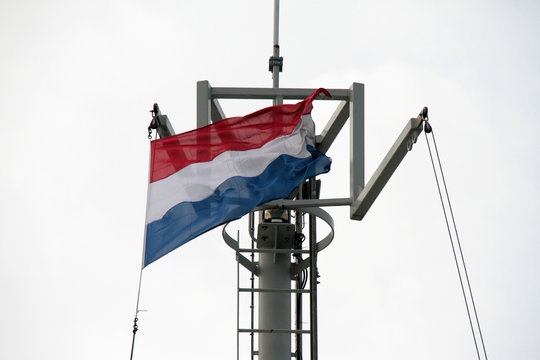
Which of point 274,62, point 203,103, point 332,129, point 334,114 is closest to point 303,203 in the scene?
point 332,129

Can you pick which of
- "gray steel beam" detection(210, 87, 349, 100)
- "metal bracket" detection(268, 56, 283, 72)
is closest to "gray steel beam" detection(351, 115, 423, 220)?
"gray steel beam" detection(210, 87, 349, 100)

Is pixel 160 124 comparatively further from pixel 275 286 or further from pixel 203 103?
pixel 275 286

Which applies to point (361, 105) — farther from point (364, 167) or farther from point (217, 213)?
point (217, 213)

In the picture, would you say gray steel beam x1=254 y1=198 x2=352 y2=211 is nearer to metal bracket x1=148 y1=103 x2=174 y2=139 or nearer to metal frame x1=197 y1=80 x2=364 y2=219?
metal frame x1=197 y1=80 x2=364 y2=219

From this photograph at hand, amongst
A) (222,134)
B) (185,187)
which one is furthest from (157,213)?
(222,134)

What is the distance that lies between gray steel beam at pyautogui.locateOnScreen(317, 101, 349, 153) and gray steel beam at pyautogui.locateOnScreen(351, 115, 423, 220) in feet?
4.74

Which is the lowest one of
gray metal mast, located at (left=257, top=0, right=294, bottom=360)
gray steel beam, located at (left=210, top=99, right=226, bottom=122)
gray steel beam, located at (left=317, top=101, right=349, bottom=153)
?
gray metal mast, located at (left=257, top=0, right=294, bottom=360)

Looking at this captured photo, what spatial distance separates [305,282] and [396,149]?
3.00 metres

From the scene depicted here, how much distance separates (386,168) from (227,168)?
74.1 inches

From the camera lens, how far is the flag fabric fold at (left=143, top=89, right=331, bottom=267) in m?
12.9

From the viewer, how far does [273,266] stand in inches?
579

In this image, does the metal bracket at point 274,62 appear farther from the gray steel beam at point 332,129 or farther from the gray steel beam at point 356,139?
the gray steel beam at point 356,139

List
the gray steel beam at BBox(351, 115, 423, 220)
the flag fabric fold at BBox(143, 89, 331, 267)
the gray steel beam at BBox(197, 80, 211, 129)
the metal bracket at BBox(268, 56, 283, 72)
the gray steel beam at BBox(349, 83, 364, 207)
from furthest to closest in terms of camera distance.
→ 1. the metal bracket at BBox(268, 56, 283, 72)
2. the gray steel beam at BBox(197, 80, 211, 129)
3. the gray steel beam at BBox(349, 83, 364, 207)
4. the flag fabric fold at BBox(143, 89, 331, 267)
5. the gray steel beam at BBox(351, 115, 423, 220)

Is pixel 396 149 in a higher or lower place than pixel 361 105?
lower
